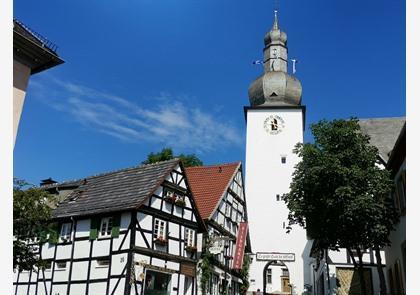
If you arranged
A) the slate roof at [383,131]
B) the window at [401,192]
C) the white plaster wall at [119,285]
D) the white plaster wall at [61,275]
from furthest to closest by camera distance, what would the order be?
the slate roof at [383,131]
the white plaster wall at [61,275]
the white plaster wall at [119,285]
the window at [401,192]

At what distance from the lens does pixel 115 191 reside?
24.4 m

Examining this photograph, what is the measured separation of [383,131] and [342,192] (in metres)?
11.8

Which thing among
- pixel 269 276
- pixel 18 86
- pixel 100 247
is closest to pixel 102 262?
pixel 100 247

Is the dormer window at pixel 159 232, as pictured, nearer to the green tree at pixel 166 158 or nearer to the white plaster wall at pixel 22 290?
the white plaster wall at pixel 22 290

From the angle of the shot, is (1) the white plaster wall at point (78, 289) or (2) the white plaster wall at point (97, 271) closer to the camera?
A: (2) the white plaster wall at point (97, 271)

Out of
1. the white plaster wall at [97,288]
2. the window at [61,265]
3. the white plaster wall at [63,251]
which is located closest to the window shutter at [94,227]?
the white plaster wall at [63,251]

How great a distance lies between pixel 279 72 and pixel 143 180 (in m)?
33.3

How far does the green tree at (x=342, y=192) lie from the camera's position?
1842 cm

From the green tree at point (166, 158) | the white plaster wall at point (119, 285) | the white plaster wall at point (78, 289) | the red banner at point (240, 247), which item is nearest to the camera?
the white plaster wall at point (119, 285)

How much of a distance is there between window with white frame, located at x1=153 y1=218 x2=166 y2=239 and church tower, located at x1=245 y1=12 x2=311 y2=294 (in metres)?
19.6
